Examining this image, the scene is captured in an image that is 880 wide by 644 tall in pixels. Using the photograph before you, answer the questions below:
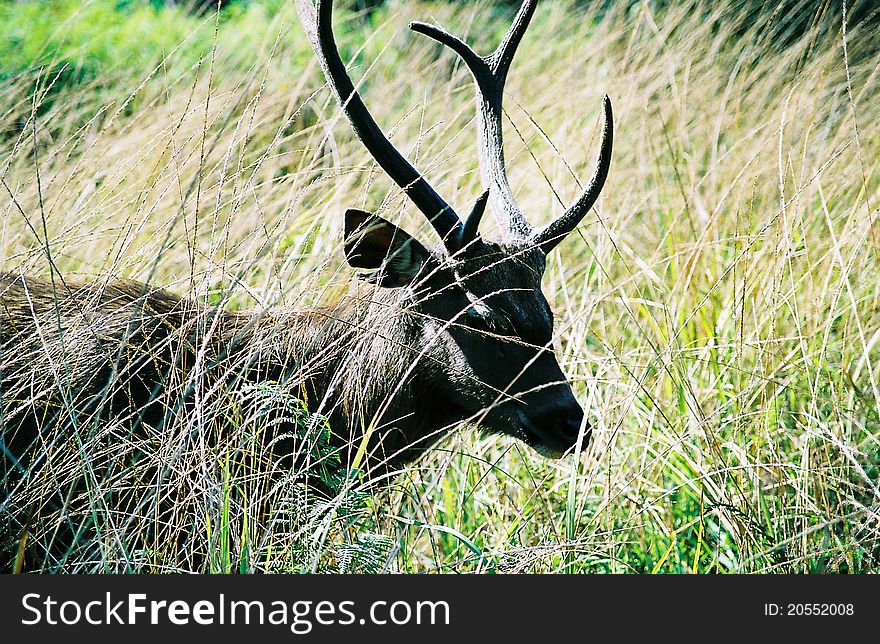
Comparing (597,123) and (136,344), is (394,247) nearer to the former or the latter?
(136,344)

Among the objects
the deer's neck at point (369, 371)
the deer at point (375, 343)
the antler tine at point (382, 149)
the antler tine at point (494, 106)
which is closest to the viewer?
the deer at point (375, 343)

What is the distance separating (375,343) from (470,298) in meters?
0.41

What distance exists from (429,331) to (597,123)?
2399 mm

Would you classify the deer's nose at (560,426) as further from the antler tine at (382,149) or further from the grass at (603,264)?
the antler tine at (382,149)

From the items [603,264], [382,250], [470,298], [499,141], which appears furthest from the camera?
[603,264]

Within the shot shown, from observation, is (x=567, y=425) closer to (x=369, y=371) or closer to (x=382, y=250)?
(x=369, y=371)

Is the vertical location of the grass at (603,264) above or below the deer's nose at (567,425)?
above

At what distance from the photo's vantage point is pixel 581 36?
7273mm

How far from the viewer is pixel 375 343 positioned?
138 inches

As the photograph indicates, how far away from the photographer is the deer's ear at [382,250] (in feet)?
10.8

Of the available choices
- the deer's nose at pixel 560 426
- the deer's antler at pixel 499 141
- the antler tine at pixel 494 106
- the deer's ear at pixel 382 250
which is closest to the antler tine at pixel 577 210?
the deer's antler at pixel 499 141

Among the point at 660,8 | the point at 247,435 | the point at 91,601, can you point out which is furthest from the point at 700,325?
the point at 660,8

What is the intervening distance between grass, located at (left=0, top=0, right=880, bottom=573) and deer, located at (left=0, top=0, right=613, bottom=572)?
0.47 feet

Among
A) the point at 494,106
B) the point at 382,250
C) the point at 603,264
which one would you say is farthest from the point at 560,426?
the point at 603,264
